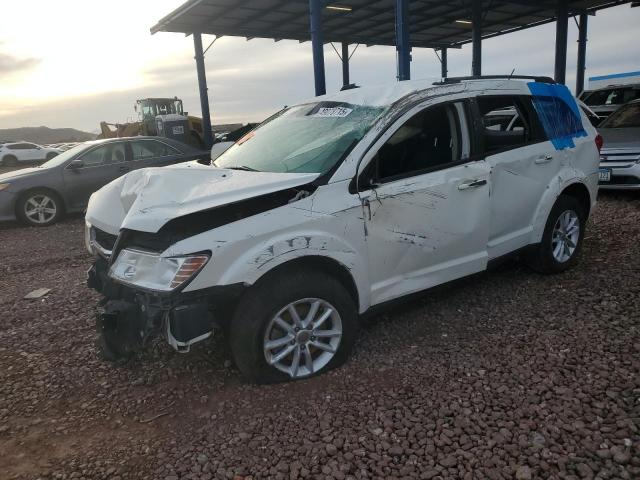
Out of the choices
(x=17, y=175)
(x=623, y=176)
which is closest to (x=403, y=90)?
(x=623, y=176)

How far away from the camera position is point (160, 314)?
260 cm

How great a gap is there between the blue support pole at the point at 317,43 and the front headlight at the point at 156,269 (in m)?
9.81

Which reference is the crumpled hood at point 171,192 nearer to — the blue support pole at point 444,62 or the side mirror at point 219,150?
the side mirror at point 219,150

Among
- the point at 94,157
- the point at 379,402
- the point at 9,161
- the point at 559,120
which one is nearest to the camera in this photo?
the point at 379,402

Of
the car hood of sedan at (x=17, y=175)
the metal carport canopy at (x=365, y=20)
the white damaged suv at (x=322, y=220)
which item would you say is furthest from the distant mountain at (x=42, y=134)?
the white damaged suv at (x=322, y=220)

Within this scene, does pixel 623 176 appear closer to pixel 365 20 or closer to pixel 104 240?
pixel 104 240

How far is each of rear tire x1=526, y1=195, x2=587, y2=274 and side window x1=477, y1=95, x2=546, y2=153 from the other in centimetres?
70

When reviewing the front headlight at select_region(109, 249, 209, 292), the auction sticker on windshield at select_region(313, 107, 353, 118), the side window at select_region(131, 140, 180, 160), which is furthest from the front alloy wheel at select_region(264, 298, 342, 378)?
the side window at select_region(131, 140, 180, 160)

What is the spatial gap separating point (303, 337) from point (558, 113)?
314cm

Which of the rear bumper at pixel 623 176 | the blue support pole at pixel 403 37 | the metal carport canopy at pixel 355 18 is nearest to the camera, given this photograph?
the rear bumper at pixel 623 176

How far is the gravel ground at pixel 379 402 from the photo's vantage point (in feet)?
7.41

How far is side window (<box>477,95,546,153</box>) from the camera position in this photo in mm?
3676

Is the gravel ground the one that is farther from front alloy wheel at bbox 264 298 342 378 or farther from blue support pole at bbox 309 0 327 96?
blue support pole at bbox 309 0 327 96

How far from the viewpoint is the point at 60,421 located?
269cm
